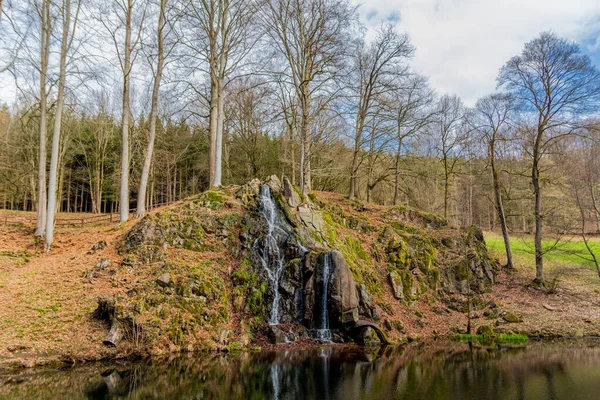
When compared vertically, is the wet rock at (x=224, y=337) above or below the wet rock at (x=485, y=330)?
above

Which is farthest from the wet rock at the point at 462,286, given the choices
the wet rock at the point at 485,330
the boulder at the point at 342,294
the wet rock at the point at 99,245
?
the wet rock at the point at 99,245

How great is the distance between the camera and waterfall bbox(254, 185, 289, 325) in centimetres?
1295

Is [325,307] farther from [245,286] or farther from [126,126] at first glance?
[126,126]

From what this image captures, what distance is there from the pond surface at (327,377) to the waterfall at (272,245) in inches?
91.4

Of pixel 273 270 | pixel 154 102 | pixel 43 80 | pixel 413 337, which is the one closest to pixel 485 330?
pixel 413 337

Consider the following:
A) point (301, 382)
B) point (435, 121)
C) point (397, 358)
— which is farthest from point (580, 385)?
point (435, 121)

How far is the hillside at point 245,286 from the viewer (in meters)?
10.1

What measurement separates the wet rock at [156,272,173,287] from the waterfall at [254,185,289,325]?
11.7 ft

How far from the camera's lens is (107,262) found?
40.2 feet

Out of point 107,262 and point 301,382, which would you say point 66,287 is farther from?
point 301,382

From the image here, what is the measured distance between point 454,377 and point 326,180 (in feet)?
71.4

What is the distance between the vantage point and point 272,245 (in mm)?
14148

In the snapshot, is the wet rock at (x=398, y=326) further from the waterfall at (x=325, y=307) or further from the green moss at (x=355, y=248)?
the green moss at (x=355, y=248)

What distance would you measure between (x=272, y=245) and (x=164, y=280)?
4374 millimetres
